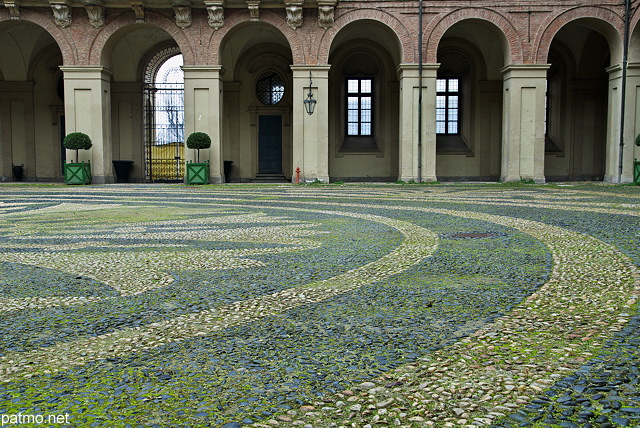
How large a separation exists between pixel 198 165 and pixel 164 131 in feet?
19.2

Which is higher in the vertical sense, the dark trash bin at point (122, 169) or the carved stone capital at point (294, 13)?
the carved stone capital at point (294, 13)

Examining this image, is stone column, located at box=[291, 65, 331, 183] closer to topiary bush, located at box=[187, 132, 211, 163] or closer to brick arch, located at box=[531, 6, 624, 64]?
topiary bush, located at box=[187, 132, 211, 163]

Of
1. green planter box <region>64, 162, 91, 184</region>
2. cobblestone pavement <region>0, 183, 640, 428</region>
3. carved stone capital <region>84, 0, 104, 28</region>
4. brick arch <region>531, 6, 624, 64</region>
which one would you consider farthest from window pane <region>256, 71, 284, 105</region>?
cobblestone pavement <region>0, 183, 640, 428</region>

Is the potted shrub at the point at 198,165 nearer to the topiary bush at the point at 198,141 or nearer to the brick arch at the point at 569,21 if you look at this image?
the topiary bush at the point at 198,141

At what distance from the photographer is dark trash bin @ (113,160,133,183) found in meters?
25.4

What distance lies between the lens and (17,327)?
2859 mm

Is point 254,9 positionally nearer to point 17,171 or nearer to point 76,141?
point 76,141

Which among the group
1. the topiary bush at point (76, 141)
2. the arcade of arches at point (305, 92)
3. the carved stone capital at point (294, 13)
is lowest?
the topiary bush at point (76, 141)

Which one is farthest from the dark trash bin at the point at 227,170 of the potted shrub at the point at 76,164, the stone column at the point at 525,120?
the stone column at the point at 525,120

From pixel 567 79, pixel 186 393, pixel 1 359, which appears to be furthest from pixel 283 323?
pixel 567 79

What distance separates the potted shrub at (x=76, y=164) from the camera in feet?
69.4

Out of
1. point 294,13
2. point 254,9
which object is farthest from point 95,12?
point 294,13

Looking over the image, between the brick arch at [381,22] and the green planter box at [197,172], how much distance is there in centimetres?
570

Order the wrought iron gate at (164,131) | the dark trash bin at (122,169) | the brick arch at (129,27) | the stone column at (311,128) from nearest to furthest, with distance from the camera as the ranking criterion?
1. the brick arch at (129,27)
2. the stone column at (311,128)
3. the dark trash bin at (122,169)
4. the wrought iron gate at (164,131)
